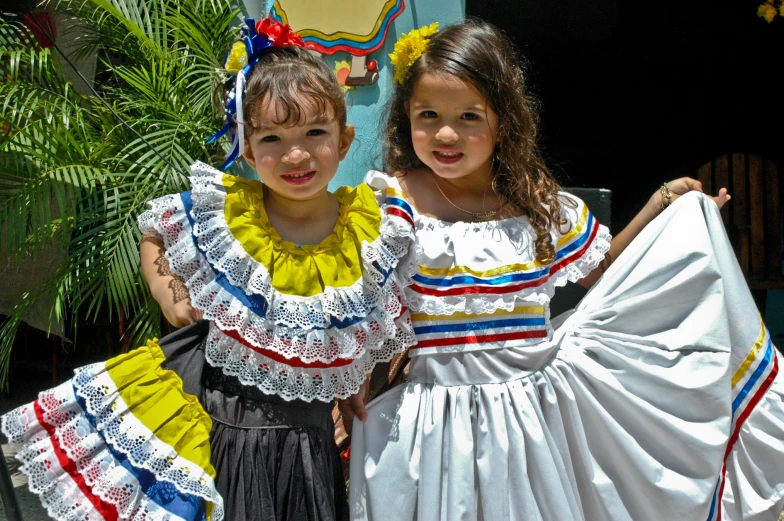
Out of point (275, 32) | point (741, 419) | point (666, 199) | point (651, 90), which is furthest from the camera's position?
point (651, 90)

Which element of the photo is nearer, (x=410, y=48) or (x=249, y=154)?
(x=249, y=154)

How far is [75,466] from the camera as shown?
5.26 ft

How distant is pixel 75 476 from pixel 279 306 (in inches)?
21.4

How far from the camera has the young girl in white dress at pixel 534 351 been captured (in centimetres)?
189

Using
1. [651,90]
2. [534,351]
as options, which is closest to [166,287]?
[534,351]

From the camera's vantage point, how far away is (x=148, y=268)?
1812 mm

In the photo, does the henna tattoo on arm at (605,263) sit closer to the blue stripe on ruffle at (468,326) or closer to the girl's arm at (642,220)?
the girl's arm at (642,220)

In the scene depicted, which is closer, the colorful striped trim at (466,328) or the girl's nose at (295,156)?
the girl's nose at (295,156)

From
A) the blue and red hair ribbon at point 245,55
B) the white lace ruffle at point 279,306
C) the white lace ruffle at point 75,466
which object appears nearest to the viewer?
the white lace ruffle at point 75,466

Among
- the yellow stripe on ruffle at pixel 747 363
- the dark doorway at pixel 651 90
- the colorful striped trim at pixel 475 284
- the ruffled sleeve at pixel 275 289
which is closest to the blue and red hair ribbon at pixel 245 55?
the ruffled sleeve at pixel 275 289

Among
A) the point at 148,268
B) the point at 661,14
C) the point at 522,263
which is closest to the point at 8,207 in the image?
the point at 148,268

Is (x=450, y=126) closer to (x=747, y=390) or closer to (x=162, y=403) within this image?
(x=162, y=403)

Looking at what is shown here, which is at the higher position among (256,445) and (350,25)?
(350,25)

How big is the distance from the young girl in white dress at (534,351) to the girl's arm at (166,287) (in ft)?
1.74
